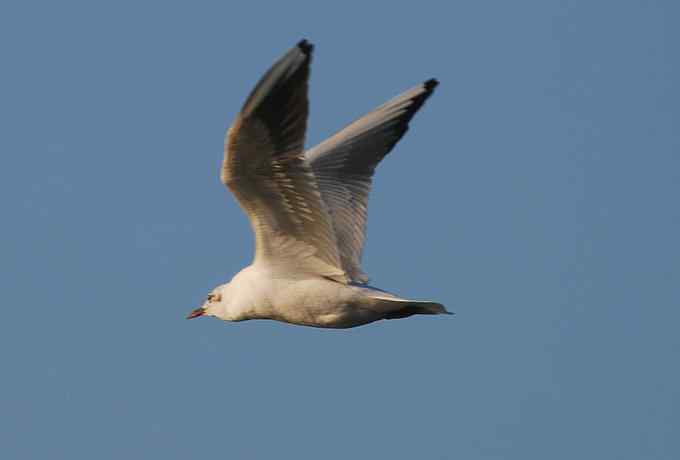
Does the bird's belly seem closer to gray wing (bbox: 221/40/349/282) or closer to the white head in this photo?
gray wing (bbox: 221/40/349/282)

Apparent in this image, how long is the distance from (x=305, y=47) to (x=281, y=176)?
145 cm

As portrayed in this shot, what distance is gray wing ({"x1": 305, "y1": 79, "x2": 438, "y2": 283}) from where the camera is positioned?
1255 cm

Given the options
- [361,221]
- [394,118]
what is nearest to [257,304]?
[361,221]

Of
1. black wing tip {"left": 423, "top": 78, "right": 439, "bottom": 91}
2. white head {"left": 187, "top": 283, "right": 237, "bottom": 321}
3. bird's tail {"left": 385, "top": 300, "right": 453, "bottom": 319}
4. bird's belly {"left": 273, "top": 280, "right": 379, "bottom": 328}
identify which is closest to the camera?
bird's tail {"left": 385, "top": 300, "right": 453, "bottom": 319}

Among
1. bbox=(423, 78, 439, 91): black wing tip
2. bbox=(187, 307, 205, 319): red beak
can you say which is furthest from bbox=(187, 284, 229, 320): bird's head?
bbox=(423, 78, 439, 91): black wing tip

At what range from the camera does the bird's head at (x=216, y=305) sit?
12273mm

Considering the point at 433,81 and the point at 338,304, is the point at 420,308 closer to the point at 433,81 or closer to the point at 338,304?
the point at 338,304

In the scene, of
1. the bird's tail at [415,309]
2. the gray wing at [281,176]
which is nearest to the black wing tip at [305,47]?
the gray wing at [281,176]

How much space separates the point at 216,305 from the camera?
488 inches

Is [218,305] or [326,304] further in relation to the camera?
[218,305]

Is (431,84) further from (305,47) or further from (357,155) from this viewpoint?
(305,47)

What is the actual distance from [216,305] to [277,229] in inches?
54.7

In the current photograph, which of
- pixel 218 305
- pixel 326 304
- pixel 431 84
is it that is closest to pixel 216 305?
pixel 218 305

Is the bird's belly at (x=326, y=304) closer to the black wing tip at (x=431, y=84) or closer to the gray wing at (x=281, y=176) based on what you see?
the gray wing at (x=281, y=176)
